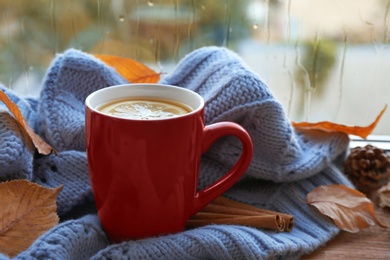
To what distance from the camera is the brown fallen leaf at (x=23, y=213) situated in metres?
0.52

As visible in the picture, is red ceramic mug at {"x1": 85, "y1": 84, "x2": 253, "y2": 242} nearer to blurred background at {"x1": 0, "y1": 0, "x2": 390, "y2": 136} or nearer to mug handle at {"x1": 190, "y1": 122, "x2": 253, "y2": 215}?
mug handle at {"x1": 190, "y1": 122, "x2": 253, "y2": 215}

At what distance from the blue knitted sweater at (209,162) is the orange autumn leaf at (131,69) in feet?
0.18

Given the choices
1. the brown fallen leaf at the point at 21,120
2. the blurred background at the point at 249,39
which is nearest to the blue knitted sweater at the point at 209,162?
the brown fallen leaf at the point at 21,120

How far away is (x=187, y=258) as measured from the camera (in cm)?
53

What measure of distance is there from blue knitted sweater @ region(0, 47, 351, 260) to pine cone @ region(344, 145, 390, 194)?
3 cm

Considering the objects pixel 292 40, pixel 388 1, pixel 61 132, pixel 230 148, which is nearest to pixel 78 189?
pixel 61 132

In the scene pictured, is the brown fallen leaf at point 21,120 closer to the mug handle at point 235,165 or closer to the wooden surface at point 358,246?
the mug handle at point 235,165

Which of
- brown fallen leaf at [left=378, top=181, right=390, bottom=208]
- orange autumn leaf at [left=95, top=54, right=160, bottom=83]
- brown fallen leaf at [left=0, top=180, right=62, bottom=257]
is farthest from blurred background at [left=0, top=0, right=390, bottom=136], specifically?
brown fallen leaf at [left=0, top=180, right=62, bottom=257]

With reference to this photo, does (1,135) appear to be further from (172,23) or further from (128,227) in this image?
(172,23)

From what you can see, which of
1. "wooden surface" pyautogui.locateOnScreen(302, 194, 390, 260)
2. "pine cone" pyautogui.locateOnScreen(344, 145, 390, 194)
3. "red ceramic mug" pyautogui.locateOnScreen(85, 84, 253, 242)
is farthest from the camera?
"pine cone" pyautogui.locateOnScreen(344, 145, 390, 194)

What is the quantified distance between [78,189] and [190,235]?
0.15m

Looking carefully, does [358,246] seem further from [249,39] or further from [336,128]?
[249,39]

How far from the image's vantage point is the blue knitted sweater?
54 cm

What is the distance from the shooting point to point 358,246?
62 centimetres
